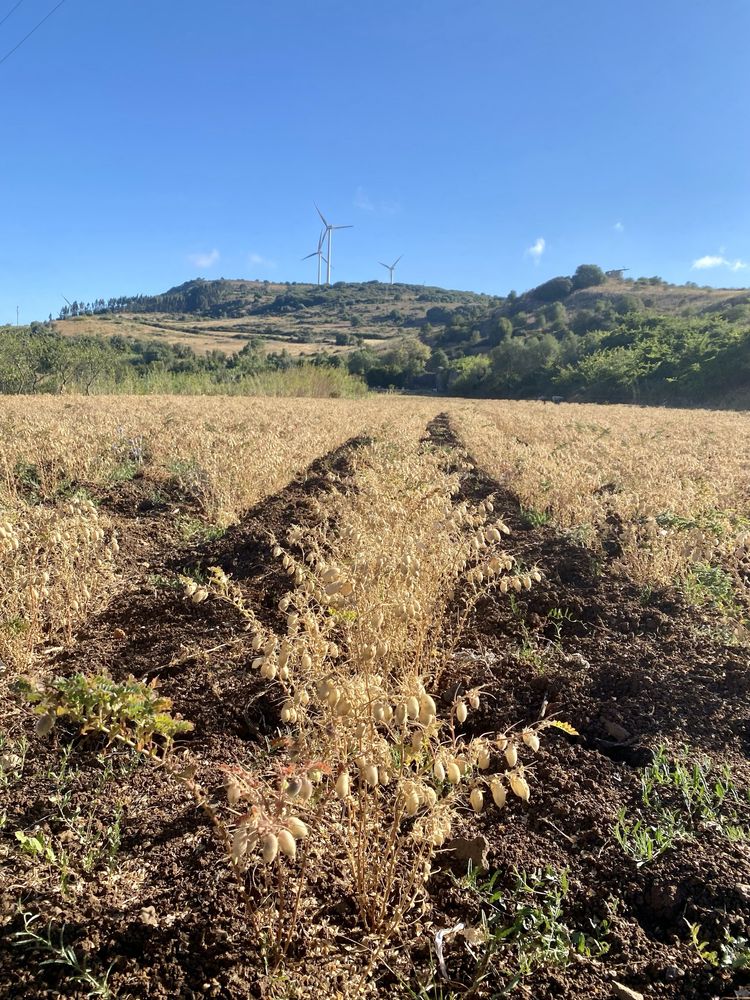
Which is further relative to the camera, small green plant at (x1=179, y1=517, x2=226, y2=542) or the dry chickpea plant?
small green plant at (x1=179, y1=517, x2=226, y2=542)

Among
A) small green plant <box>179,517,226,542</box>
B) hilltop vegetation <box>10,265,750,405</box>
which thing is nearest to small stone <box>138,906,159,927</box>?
small green plant <box>179,517,226,542</box>

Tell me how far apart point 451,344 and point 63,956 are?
3636 inches

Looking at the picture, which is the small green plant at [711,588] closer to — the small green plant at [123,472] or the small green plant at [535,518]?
the small green plant at [535,518]

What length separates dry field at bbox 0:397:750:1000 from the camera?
1469 millimetres

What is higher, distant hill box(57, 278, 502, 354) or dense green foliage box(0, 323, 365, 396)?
distant hill box(57, 278, 502, 354)

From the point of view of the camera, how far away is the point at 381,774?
1.67 meters

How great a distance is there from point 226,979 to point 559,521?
Answer: 17.7 ft

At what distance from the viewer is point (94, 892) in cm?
169

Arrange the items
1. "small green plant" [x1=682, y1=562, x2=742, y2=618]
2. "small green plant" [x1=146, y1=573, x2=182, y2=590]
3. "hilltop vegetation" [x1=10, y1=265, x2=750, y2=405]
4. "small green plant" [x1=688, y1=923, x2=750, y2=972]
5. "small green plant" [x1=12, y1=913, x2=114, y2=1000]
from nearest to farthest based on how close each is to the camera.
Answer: "small green plant" [x1=12, y1=913, x2=114, y2=1000] < "small green plant" [x1=688, y1=923, x2=750, y2=972] < "small green plant" [x1=682, y1=562, x2=742, y2=618] < "small green plant" [x1=146, y1=573, x2=182, y2=590] < "hilltop vegetation" [x1=10, y1=265, x2=750, y2=405]

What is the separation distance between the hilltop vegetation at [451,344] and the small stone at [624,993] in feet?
116

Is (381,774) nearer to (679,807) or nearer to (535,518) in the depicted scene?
(679,807)

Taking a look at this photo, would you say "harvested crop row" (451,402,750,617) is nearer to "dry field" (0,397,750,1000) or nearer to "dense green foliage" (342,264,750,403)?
"dry field" (0,397,750,1000)

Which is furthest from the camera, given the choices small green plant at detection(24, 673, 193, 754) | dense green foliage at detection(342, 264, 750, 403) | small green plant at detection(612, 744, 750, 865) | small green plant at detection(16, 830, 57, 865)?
dense green foliage at detection(342, 264, 750, 403)

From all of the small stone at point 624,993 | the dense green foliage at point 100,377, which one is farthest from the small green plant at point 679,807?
the dense green foliage at point 100,377
